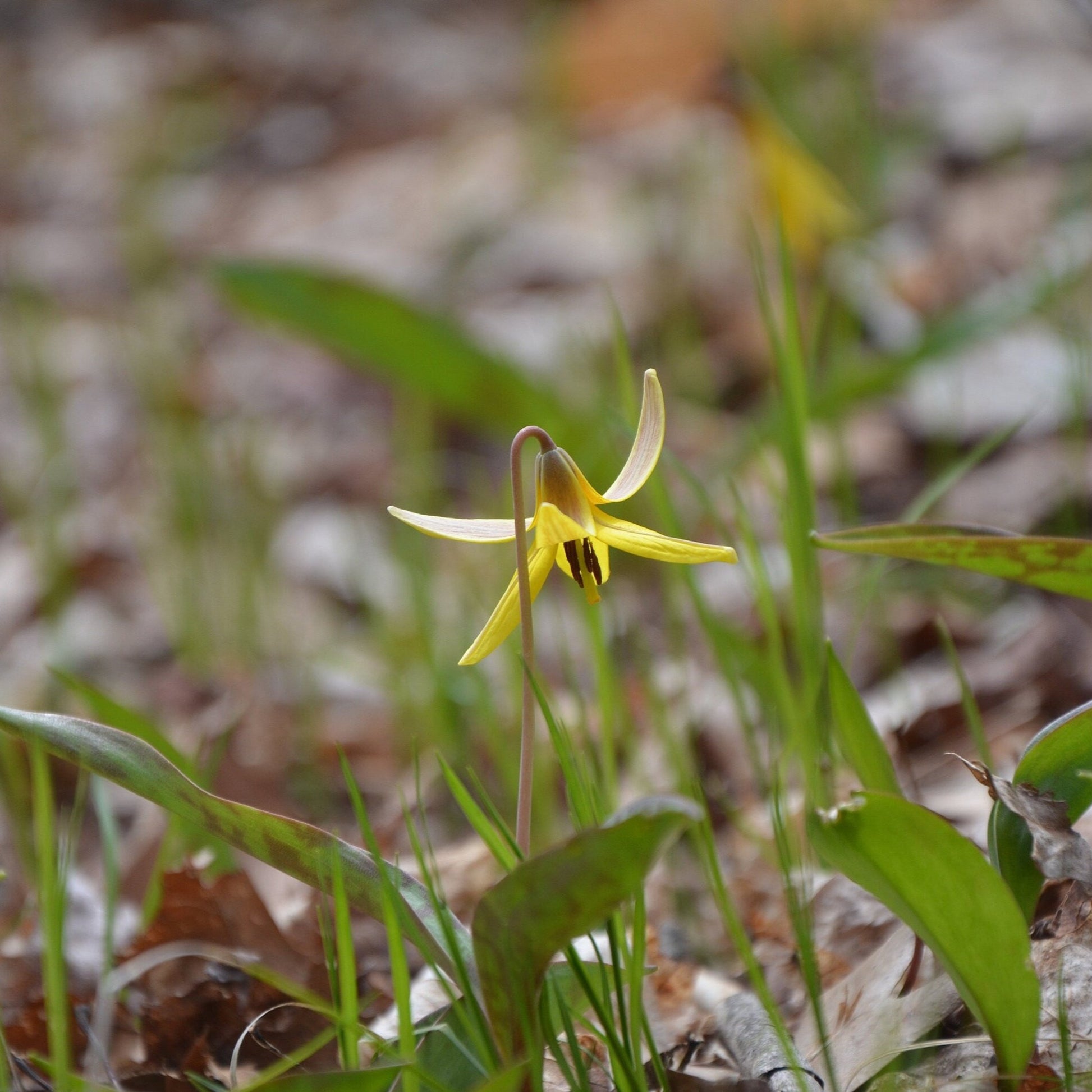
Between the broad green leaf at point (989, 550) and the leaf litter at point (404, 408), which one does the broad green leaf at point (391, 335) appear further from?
the broad green leaf at point (989, 550)

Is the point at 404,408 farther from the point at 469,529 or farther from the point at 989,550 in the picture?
the point at 989,550

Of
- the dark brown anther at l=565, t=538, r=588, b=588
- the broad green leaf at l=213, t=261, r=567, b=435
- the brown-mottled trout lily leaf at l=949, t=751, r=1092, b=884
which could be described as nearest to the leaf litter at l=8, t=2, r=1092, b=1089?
the brown-mottled trout lily leaf at l=949, t=751, r=1092, b=884

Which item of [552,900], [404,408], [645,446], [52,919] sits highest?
[645,446]

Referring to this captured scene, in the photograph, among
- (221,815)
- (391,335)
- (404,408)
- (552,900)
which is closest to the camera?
(552,900)

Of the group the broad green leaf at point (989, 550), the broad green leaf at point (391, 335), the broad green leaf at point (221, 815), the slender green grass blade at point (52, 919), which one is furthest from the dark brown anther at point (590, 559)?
the broad green leaf at point (391, 335)

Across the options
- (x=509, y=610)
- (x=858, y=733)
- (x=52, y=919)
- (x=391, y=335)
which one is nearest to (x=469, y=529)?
(x=509, y=610)

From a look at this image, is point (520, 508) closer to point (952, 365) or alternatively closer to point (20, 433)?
point (952, 365)
